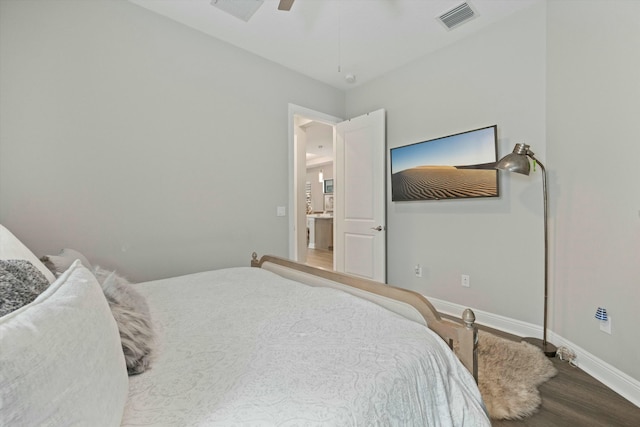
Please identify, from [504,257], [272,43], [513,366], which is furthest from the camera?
[272,43]

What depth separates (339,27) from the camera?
2.52 m

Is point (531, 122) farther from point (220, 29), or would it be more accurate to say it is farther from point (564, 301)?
point (220, 29)

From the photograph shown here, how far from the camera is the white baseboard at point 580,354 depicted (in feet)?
5.15

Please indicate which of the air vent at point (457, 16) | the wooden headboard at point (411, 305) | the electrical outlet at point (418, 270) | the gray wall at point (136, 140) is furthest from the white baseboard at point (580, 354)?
the air vent at point (457, 16)

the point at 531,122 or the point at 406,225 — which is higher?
the point at 531,122

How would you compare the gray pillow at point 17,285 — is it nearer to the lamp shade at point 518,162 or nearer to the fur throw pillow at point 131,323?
the fur throw pillow at point 131,323

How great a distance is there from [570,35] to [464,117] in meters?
0.90

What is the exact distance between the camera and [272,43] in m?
2.75

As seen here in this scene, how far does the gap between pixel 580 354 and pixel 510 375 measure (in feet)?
2.08

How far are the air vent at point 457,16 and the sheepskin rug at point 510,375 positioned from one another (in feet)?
8.76

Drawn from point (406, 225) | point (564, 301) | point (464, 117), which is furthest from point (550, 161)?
point (406, 225)

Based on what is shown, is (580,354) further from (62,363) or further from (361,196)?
(62,363)

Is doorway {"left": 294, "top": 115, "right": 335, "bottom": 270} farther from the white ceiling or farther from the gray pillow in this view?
Result: the gray pillow

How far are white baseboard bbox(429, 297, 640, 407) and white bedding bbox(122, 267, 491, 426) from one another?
1355 millimetres
